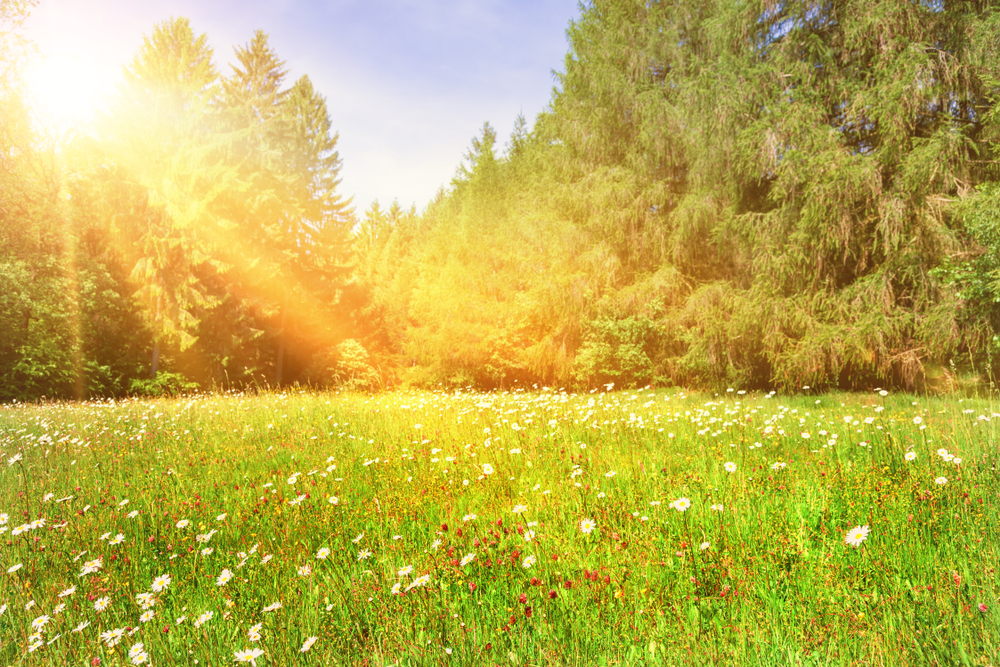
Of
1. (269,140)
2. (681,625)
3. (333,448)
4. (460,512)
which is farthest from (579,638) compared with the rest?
(269,140)

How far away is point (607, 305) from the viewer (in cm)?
1570

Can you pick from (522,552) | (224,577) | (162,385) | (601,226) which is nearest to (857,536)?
(522,552)

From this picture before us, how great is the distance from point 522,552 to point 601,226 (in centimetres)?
1429

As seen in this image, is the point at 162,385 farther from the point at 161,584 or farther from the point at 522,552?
the point at 522,552

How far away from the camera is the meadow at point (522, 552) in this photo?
2.08 meters

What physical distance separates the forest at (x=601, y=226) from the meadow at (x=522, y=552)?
6438mm

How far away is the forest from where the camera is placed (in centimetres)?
1015

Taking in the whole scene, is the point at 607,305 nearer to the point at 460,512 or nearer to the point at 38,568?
the point at 460,512

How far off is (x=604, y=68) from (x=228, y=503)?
670 inches

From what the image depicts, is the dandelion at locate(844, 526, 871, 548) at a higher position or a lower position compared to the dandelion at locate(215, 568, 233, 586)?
higher

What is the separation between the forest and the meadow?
6438 mm

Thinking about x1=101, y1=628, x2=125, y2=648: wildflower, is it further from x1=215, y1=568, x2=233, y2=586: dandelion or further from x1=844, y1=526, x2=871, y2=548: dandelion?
x1=844, y1=526, x2=871, y2=548: dandelion

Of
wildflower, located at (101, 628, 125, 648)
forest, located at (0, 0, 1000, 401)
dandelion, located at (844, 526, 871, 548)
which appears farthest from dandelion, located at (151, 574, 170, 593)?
forest, located at (0, 0, 1000, 401)

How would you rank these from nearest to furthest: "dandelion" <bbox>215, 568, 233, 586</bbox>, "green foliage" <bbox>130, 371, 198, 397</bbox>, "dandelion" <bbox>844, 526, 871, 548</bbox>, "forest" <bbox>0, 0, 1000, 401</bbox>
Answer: "dandelion" <bbox>844, 526, 871, 548</bbox> → "dandelion" <bbox>215, 568, 233, 586</bbox> → "forest" <bbox>0, 0, 1000, 401</bbox> → "green foliage" <bbox>130, 371, 198, 397</bbox>
